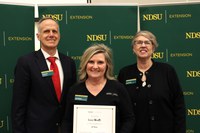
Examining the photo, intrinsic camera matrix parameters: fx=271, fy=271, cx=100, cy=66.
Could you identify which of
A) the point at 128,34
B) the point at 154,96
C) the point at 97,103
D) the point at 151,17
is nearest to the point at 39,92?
the point at 97,103

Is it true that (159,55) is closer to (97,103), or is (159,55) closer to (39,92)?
(97,103)

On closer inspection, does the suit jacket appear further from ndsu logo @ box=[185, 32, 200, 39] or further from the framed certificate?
ndsu logo @ box=[185, 32, 200, 39]

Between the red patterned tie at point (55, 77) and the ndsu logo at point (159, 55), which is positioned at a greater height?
the ndsu logo at point (159, 55)

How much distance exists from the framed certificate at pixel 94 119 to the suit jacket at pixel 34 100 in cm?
34

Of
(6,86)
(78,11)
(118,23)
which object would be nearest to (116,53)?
(118,23)

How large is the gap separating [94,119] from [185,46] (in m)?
2.03

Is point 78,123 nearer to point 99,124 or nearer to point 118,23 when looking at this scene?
point 99,124

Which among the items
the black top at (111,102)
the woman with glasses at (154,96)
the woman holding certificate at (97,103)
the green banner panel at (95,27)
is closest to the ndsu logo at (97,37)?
the green banner panel at (95,27)

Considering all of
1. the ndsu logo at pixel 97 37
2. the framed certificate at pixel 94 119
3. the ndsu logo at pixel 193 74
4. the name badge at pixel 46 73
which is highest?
the ndsu logo at pixel 97 37

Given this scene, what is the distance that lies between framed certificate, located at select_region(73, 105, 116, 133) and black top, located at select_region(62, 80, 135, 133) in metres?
0.05

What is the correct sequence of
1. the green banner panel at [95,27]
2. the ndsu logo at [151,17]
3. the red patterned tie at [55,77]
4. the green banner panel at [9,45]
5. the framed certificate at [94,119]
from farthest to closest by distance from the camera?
the ndsu logo at [151,17]
the green banner panel at [95,27]
the green banner panel at [9,45]
the red patterned tie at [55,77]
the framed certificate at [94,119]

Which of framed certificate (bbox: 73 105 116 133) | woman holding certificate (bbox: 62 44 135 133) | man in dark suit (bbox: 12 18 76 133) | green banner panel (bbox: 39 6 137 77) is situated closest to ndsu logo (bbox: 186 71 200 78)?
green banner panel (bbox: 39 6 137 77)

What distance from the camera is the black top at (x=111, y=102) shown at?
2.51m

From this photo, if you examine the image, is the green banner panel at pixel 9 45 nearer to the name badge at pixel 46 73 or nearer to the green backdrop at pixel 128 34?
the green backdrop at pixel 128 34
